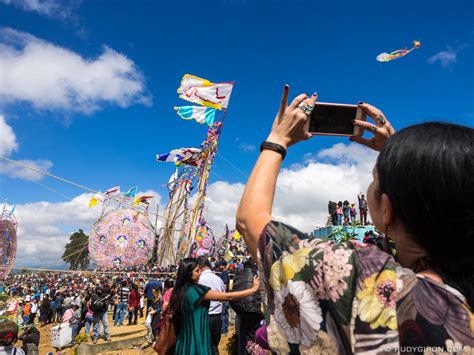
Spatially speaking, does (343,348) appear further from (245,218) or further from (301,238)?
(245,218)

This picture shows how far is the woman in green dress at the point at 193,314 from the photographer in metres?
3.22

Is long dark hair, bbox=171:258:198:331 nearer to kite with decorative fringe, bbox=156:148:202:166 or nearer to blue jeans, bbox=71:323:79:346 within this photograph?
blue jeans, bbox=71:323:79:346

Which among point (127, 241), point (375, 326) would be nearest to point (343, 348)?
point (375, 326)

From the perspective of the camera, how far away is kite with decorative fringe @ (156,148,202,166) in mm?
19266

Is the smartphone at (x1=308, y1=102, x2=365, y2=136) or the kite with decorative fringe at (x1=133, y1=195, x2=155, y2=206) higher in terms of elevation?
the kite with decorative fringe at (x1=133, y1=195, x2=155, y2=206)

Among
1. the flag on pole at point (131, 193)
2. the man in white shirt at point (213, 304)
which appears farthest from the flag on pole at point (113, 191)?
the man in white shirt at point (213, 304)

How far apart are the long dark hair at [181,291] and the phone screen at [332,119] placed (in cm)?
250

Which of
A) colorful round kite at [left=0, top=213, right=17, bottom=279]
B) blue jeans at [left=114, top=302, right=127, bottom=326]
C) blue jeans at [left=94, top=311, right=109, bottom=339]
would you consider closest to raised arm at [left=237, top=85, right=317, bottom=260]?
blue jeans at [left=94, top=311, right=109, bottom=339]

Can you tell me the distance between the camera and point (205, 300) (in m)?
3.32

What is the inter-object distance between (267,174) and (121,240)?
2483cm

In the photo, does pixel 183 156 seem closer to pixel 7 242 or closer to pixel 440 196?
pixel 7 242

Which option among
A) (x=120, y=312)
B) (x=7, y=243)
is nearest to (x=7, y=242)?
(x=7, y=243)

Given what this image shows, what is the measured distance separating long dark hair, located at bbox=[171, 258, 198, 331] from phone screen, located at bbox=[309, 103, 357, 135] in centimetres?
250

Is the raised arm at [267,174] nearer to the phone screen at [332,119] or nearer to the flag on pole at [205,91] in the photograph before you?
the phone screen at [332,119]
